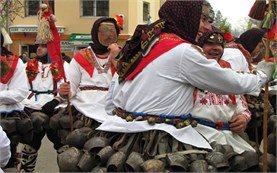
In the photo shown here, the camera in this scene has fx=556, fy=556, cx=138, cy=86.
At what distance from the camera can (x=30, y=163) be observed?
6992 mm

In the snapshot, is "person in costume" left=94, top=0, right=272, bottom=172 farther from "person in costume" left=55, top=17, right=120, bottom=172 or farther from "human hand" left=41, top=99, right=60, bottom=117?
"human hand" left=41, top=99, right=60, bottom=117

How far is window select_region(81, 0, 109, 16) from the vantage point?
16.4 meters

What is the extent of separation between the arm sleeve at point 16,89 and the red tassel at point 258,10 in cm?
312

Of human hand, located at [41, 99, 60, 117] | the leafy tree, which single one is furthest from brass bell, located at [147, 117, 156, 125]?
the leafy tree

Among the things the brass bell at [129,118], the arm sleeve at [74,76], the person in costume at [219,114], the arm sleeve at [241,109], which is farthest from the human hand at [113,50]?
the brass bell at [129,118]

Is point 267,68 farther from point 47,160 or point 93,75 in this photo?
point 47,160

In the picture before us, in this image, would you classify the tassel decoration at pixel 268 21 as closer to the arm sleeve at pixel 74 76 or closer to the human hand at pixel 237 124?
the human hand at pixel 237 124

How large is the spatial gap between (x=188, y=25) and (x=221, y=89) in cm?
46

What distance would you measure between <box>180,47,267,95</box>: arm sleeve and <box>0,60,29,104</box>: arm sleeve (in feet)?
10.0

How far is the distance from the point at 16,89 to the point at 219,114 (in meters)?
2.90

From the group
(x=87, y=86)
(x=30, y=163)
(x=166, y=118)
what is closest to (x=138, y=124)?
(x=166, y=118)

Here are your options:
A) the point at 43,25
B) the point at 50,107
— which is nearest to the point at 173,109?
the point at 43,25

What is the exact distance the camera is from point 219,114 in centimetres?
393

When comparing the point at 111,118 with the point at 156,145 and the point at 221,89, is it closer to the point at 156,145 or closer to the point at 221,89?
the point at 156,145
